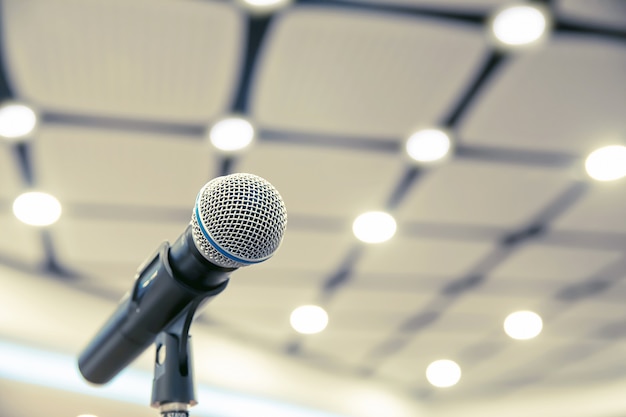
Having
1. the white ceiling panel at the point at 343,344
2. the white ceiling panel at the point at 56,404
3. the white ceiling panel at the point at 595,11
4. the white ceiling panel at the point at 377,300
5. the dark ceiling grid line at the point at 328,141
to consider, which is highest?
the white ceiling panel at the point at 343,344

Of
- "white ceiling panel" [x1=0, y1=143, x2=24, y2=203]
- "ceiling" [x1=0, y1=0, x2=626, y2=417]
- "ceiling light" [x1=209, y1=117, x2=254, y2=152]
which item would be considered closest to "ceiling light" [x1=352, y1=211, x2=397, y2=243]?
"ceiling" [x1=0, y1=0, x2=626, y2=417]

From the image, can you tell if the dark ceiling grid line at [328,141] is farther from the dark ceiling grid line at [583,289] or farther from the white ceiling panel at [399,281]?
the dark ceiling grid line at [583,289]

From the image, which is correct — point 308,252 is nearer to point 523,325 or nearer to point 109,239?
point 109,239

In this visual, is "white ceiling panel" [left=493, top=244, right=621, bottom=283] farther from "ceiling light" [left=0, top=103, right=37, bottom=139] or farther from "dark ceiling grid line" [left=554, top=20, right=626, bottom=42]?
"ceiling light" [left=0, top=103, right=37, bottom=139]

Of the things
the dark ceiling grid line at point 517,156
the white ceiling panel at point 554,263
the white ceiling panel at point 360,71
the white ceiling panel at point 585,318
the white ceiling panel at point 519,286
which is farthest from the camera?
the white ceiling panel at point 585,318

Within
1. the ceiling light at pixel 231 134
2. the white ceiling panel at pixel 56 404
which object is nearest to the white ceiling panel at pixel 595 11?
the ceiling light at pixel 231 134

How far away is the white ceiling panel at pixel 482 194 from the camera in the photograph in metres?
2.31

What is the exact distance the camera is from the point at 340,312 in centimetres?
346

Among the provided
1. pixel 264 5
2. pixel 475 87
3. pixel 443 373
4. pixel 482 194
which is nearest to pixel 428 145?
pixel 475 87

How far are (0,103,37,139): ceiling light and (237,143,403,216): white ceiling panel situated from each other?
0.70 meters

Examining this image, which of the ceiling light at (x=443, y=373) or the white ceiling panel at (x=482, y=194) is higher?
the ceiling light at (x=443, y=373)

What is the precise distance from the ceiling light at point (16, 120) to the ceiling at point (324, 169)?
0.04 metres

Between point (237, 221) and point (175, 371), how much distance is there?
0.83 ft

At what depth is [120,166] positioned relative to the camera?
7.29 ft
